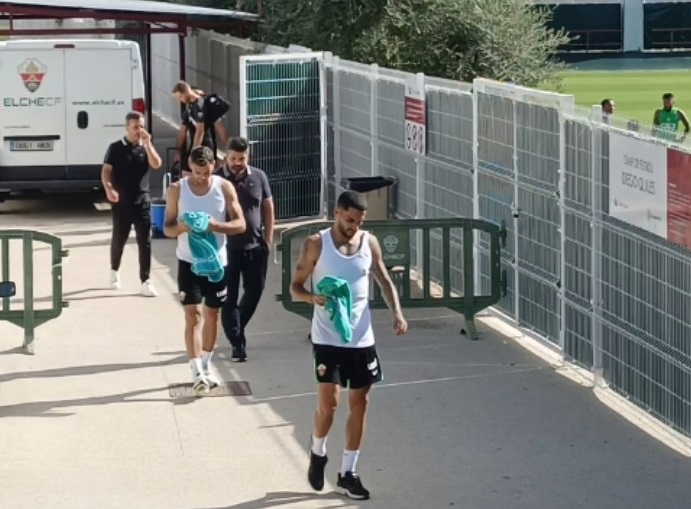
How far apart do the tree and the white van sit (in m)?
4.35

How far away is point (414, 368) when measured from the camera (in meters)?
12.4

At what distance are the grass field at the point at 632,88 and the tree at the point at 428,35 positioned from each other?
12.4 m

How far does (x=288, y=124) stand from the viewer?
20172mm

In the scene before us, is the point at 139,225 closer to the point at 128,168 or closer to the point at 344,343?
the point at 128,168

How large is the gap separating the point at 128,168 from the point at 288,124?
4903mm

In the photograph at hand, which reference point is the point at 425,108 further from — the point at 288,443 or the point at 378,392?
the point at 288,443

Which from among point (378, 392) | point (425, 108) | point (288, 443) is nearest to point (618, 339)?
point (378, 392)

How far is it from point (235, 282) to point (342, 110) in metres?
7.58

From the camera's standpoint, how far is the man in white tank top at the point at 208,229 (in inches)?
→ 447

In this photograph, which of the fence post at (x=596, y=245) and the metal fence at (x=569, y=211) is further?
the fence post at (x=596, y=245)

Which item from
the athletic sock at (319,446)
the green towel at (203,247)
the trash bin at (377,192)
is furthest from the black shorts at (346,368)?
the trash bin at (377,192)

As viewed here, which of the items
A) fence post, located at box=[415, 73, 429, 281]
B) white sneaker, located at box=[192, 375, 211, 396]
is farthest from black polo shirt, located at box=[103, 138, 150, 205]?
white sneaker, located at box=[192, 375, 211, 396]

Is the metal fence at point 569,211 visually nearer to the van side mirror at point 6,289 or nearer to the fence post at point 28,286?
the fence post at point 28,286

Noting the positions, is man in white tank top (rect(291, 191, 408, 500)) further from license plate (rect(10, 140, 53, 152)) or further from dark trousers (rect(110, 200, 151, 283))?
license plate (rect(10, 140, 53, 152))
